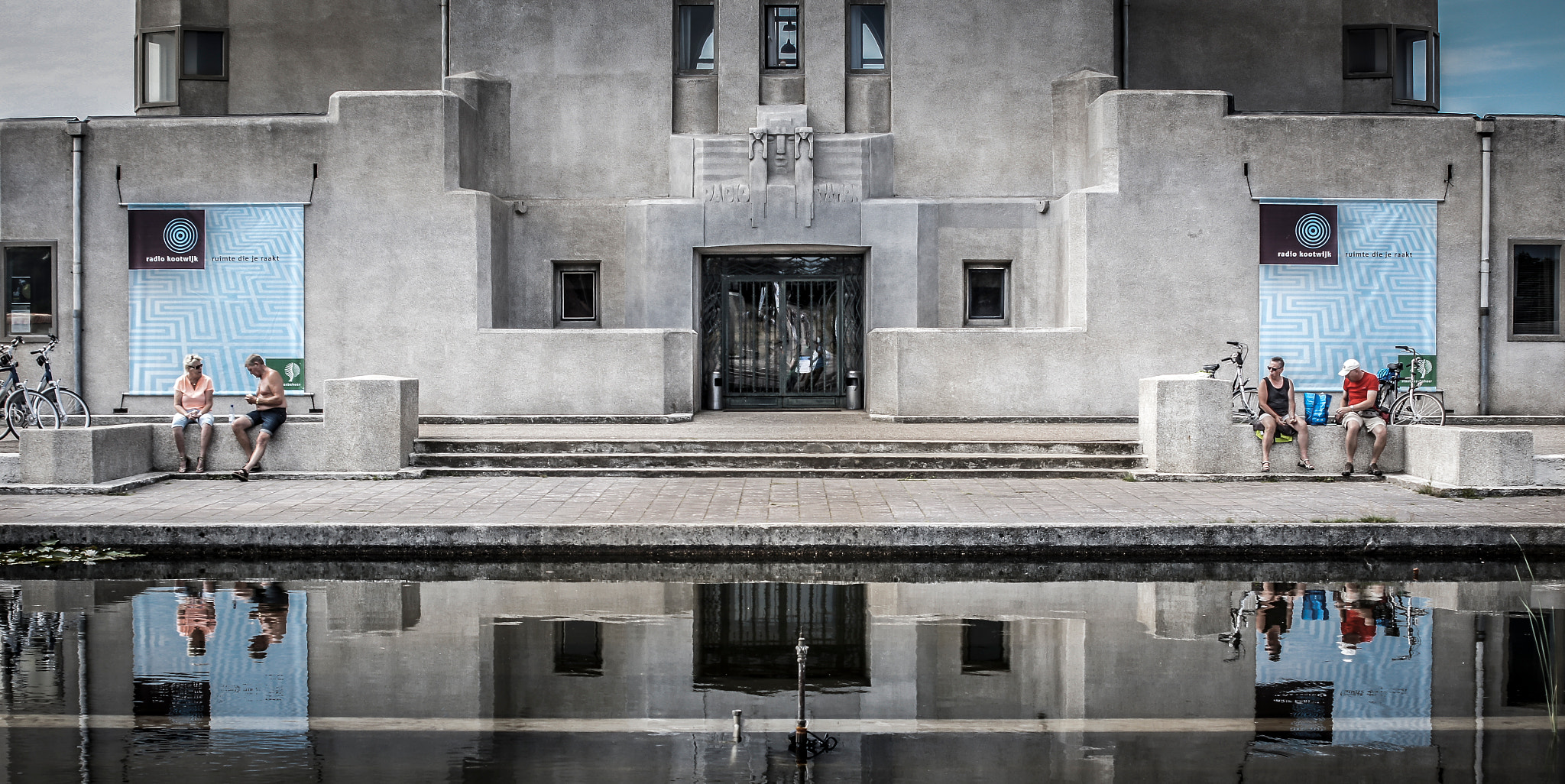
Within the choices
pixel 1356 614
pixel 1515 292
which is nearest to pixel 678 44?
pixel 1515 292

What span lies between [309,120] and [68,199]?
4.19m

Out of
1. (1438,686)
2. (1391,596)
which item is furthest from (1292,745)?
(1391,596)

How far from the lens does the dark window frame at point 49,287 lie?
806 inches

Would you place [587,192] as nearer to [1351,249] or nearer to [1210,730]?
[1351,249]

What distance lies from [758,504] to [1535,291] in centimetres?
1532

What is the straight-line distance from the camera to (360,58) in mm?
23562

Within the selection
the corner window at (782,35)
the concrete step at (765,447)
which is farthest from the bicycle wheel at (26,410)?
the corner window at (782,35)

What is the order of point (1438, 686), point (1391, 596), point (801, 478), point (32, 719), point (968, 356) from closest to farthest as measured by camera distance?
point (32, 719) → point (1438, 686) → point (1391, 596) → point (801, 478) → point (968, 356)

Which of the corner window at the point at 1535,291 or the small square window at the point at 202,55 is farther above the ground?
the small square window at the point at 202,55

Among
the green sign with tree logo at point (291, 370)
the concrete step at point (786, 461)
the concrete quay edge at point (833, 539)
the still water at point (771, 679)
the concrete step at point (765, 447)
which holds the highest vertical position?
the green sign with tree logo at point (291, 370)

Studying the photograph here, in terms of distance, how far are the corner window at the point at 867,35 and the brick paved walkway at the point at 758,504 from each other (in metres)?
10.6

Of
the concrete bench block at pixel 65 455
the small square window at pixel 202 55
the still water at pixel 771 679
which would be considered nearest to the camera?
the still water at pixel 771 679

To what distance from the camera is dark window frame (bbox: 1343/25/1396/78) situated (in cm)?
2377

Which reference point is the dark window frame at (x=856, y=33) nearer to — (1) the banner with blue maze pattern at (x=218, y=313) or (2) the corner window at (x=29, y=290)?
(1) the banner with blue maze pattern at (x=218, y=313)
